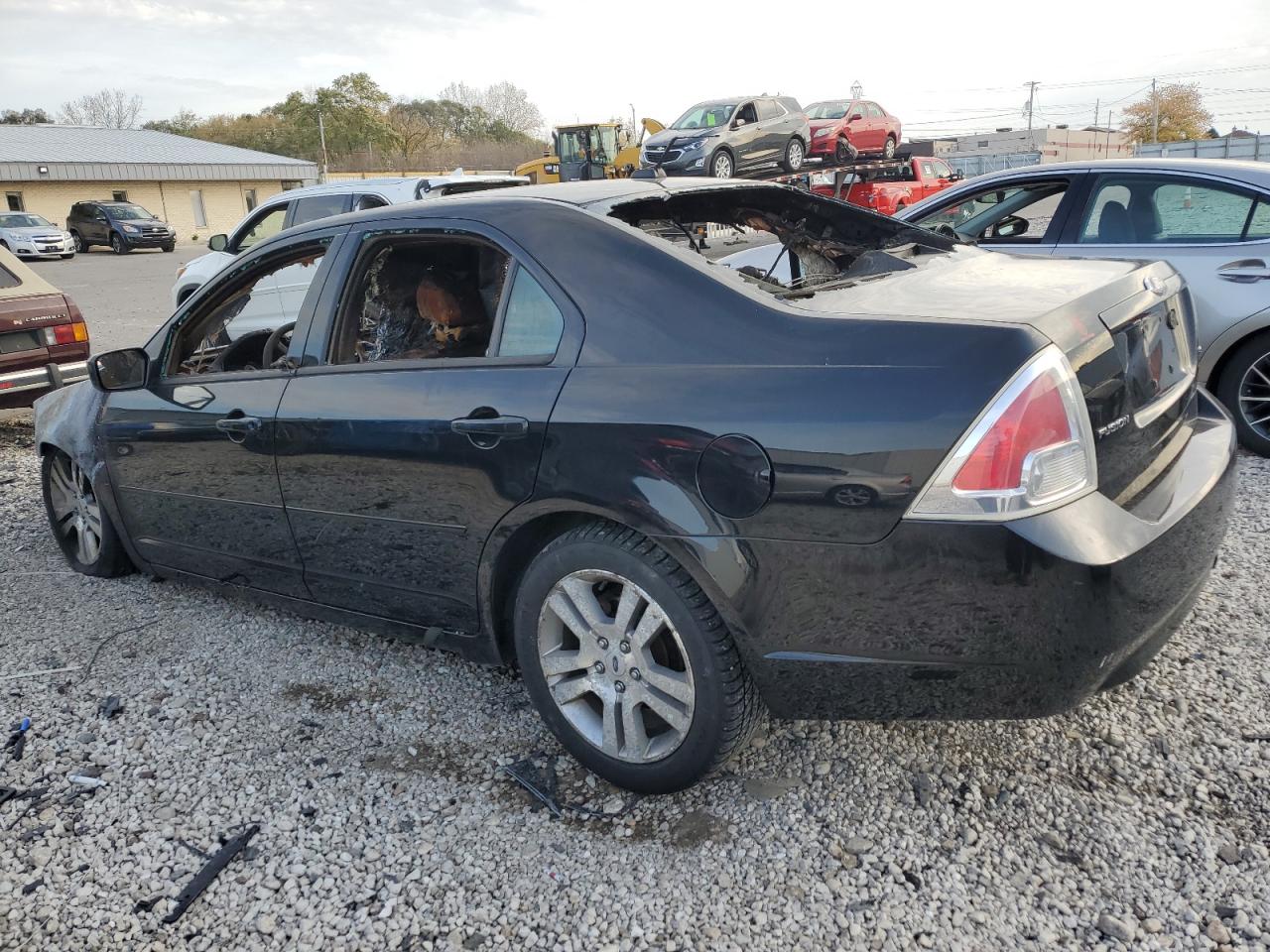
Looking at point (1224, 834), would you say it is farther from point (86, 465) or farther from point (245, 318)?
point (245, 318)

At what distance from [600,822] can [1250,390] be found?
4.68 metres

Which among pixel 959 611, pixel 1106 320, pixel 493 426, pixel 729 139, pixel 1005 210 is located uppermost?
pixel 729 139

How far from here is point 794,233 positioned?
3744mm

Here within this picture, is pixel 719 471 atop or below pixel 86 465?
atop

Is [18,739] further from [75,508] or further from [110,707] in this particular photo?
[75,508]

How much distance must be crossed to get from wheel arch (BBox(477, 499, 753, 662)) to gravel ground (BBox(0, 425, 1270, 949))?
449 mm

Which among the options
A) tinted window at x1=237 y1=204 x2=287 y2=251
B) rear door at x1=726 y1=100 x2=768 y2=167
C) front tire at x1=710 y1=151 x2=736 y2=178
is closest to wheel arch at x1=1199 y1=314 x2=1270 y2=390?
tinted window at x1=237 y1=204 x2=287 y2=251

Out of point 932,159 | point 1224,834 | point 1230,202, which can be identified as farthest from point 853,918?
point 932,159

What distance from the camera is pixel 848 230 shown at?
376 centimetres

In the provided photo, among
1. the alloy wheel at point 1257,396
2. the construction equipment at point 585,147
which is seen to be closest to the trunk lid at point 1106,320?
the alloy wheel at point 1257,396

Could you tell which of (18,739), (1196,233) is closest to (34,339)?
(18,739)

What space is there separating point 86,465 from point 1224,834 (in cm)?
442

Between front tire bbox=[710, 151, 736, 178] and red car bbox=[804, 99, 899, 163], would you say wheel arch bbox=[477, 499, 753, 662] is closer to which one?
front tire bbox=[710, 151, 736, 178]

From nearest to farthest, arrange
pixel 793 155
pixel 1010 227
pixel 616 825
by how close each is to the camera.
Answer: pixel 616 825, pixel 1010 227, pixel 793 155
